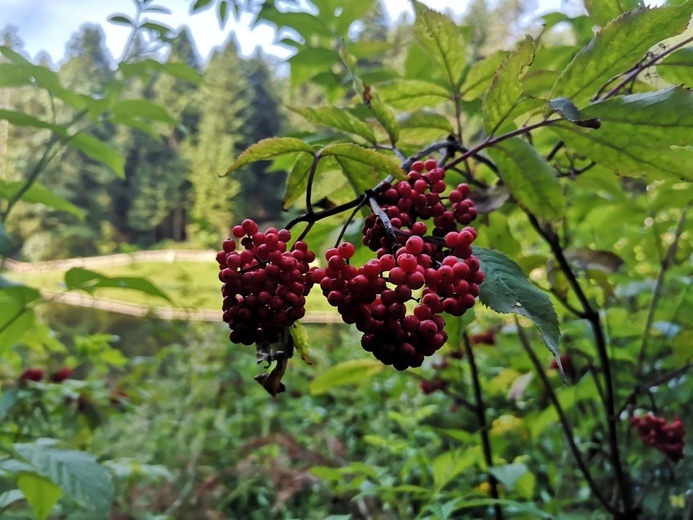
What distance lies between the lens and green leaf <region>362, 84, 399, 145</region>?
12.6 inches

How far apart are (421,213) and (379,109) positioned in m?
0.10

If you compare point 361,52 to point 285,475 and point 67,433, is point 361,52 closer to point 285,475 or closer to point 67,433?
point 285,475

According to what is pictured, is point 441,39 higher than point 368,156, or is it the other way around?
point 441,39

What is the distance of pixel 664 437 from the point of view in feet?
1.73

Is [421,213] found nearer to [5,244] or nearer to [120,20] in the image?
[5,244]

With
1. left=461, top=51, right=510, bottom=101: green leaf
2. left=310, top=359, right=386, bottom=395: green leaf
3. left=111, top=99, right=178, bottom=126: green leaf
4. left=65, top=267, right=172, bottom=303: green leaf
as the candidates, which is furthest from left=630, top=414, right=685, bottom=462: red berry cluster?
left=111, top=99, right=178, bottom=126: green leaf

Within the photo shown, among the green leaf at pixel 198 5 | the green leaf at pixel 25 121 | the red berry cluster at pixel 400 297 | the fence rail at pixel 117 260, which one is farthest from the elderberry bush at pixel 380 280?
the fence rail at pixel 117 260

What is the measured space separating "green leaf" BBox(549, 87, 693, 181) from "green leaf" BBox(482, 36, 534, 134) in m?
0.03

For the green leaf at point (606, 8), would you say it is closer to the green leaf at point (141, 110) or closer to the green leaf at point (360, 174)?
the green leaf at point (360, 174)

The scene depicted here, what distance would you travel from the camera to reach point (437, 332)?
0.67 feet

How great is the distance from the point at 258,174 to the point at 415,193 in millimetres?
4899

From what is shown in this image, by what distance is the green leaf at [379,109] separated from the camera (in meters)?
0.32

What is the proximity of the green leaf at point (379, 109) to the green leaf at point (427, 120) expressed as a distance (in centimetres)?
6

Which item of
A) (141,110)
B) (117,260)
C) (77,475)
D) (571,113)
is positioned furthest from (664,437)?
(117,260)
